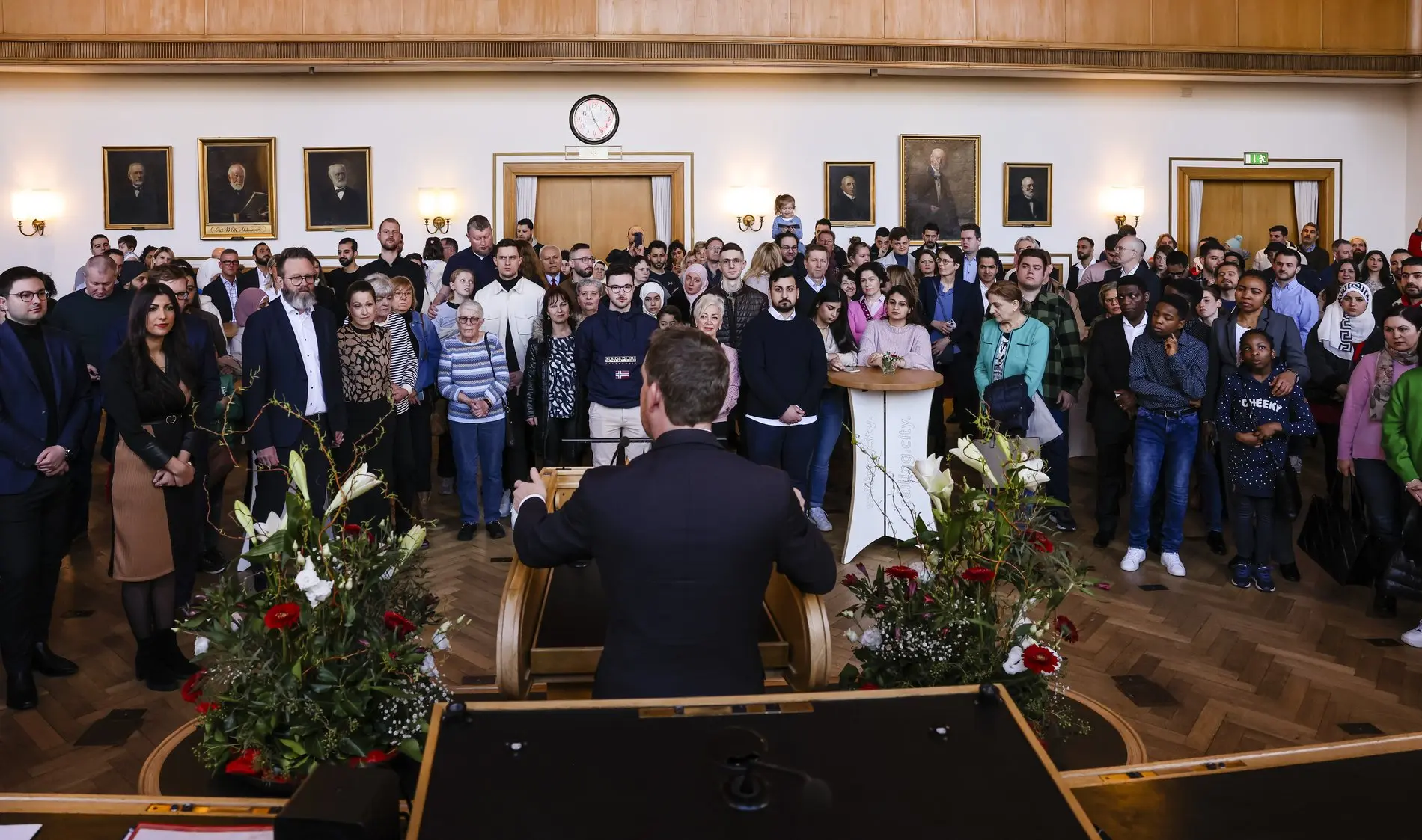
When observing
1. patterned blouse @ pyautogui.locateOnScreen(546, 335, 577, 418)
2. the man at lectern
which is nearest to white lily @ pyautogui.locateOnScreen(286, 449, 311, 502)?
the man at lectern

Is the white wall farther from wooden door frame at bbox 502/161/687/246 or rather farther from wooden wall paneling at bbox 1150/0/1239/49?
wooden wall paneling at bbox 1150/0/1239/49

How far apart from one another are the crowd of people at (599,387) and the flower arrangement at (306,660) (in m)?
1.63

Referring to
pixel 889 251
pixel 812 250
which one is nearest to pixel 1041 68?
pixel 889 251

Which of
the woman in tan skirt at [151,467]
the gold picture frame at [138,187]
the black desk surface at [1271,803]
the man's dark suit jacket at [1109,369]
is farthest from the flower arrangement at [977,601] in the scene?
the gold picture frame at [138,187]

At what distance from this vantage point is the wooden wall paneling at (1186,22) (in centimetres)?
1284

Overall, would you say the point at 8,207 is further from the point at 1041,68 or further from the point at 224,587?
the point at 224,587

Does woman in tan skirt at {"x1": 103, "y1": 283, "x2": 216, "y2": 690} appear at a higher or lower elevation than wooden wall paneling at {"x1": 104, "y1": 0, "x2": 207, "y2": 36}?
lower

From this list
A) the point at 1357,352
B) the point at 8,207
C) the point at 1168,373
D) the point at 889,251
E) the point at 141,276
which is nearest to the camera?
the point at 1168,373

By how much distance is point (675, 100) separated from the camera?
509 inches

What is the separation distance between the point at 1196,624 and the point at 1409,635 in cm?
88

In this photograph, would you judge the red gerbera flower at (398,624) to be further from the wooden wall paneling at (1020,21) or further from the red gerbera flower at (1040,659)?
the wooden wall paneling at (1020,21)

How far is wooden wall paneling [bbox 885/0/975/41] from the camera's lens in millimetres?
12492

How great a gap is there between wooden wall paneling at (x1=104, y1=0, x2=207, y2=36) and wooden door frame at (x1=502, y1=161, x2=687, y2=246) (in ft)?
11.2

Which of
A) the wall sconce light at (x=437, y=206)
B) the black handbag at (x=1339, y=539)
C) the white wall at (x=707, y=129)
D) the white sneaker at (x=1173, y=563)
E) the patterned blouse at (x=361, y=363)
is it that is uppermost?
the white wall at (x=707, y=129)
